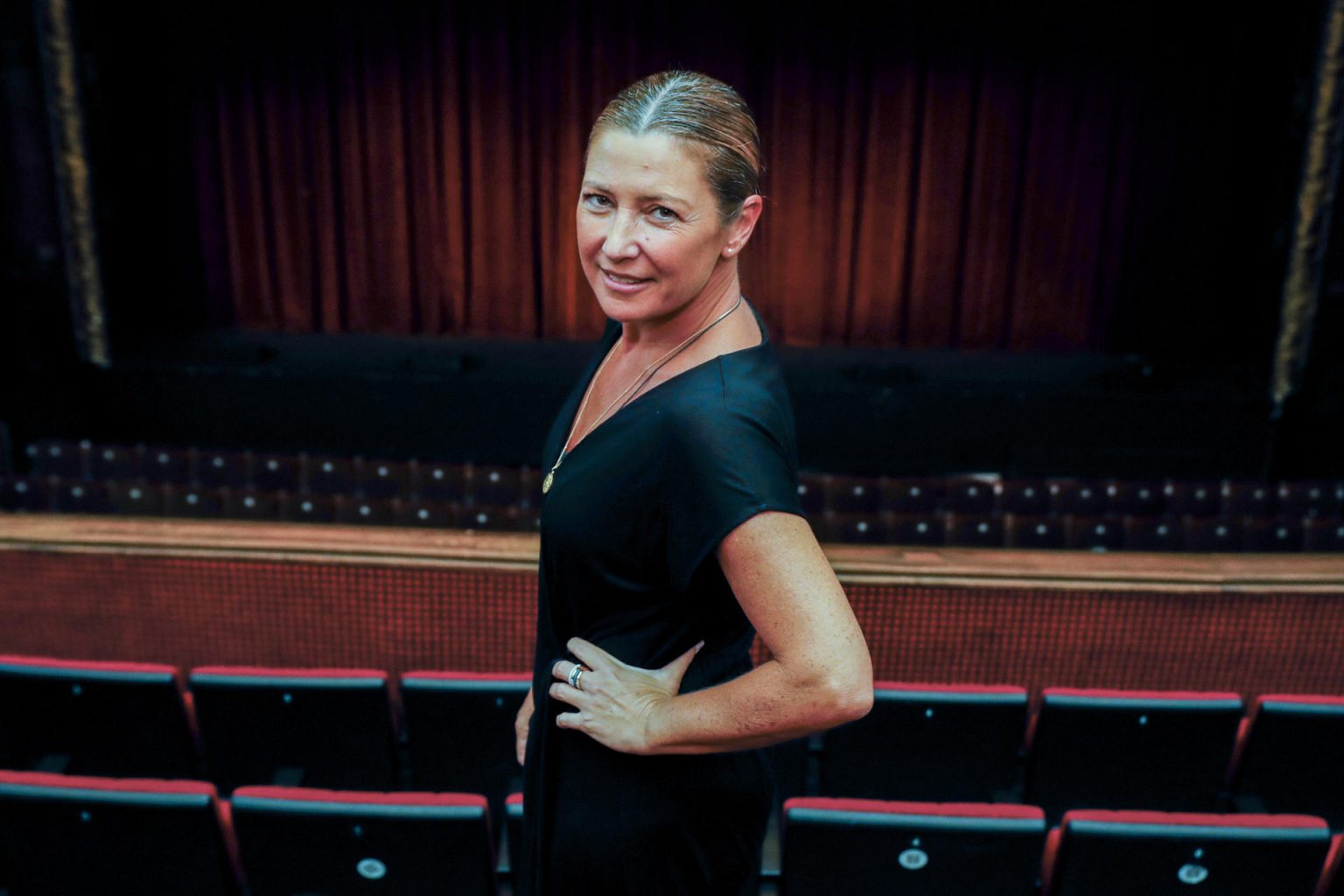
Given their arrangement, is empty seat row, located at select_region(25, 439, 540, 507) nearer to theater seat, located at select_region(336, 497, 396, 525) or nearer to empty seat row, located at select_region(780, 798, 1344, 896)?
theater seat, located at select_region(336, 497, 396, 525)

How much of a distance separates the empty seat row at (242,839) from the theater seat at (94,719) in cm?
36

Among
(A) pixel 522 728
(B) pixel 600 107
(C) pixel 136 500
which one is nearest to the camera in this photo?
(A) pixel 522 728

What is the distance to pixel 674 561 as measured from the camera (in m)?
0.95

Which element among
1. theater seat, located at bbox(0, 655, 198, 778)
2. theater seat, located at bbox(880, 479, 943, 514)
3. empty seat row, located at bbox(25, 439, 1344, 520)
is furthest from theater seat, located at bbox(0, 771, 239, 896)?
theater seat, located at bbox(880, 479, 943, 514)

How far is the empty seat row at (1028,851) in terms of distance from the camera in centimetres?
193

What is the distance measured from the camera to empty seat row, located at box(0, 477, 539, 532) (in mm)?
4648

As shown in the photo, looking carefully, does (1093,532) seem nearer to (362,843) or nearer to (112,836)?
(362,843)

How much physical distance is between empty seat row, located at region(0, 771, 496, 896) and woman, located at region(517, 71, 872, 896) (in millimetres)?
915

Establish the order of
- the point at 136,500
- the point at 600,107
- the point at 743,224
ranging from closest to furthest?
the point at 743,224
the point at 136,500
the point at 600,107

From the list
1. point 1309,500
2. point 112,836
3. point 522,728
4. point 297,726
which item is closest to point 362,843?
point 112,836

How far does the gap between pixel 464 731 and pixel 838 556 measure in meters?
1.08

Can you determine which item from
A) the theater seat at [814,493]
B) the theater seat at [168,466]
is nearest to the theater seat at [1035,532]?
the theater seat at [814,493]

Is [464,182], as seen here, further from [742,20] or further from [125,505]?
[125,505]

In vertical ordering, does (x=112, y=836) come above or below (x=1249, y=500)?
above
